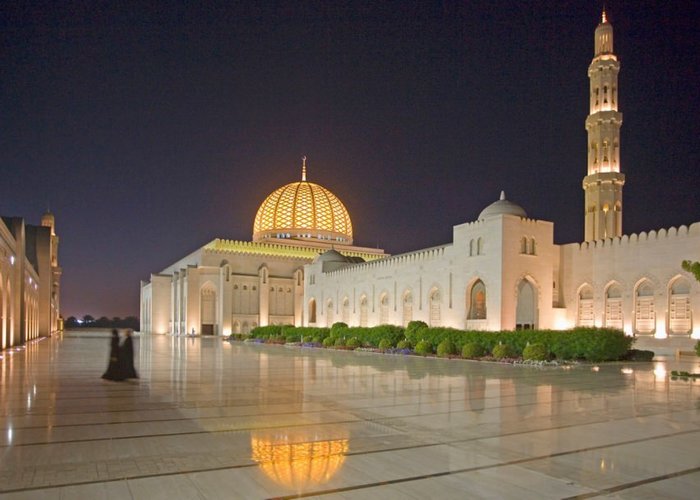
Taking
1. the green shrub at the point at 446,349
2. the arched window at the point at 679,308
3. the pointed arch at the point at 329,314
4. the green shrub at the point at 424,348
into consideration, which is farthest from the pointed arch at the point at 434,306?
the pointed arch at the point at 329,314

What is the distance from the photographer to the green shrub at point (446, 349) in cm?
1861

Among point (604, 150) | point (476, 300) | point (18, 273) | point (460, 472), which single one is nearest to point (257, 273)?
point (476, 300)

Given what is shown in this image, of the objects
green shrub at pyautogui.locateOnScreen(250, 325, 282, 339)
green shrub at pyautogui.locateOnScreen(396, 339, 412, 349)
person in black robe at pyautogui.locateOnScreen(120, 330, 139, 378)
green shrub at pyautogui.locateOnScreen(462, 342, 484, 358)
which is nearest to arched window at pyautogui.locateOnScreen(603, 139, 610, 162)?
green shrub at pyautogui.locateOnScreen(396, 339, 412, 349)

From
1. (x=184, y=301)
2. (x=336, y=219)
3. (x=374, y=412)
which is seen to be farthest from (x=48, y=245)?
(x=374, y=412)

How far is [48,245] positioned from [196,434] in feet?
110

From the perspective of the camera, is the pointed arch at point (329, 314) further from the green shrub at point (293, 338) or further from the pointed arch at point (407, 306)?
the green shrub at point (293, 338)

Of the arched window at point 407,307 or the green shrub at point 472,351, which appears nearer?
the green shrub at point 472,351

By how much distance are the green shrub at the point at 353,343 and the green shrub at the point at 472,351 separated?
650cm

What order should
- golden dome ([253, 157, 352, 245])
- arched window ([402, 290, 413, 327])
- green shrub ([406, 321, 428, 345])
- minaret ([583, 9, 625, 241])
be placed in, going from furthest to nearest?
1. golden dome ([253, 157, 352, 245])
2. arched window ([402, 290, 413, 327])
3. minaret ([583, 9, 625, 241])
4. green shrub ([406, 321, 428, 345])

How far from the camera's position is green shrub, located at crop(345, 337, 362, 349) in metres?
23.6

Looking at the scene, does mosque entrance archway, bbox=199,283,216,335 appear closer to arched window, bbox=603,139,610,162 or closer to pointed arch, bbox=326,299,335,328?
pointed arch, bbox=326,299,335,328

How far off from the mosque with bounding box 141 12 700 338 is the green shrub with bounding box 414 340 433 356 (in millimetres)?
5405

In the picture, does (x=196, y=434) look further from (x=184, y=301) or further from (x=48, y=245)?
(x=184, y=301)

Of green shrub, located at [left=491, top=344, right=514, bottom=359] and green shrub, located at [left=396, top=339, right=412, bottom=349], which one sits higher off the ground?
green shrub, located at [left=491, top=344, right=514, bottom=359]
